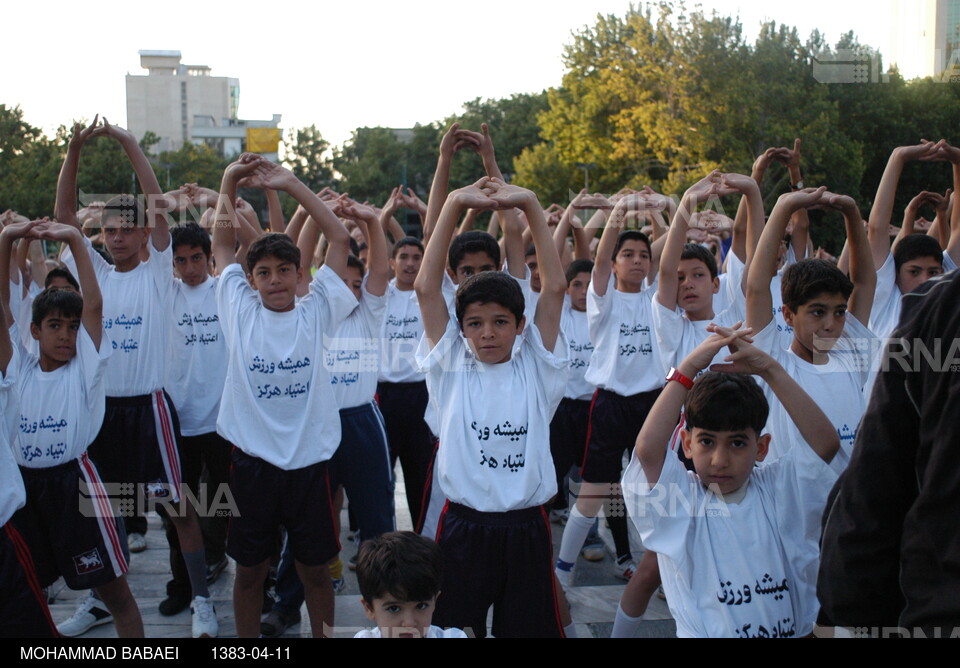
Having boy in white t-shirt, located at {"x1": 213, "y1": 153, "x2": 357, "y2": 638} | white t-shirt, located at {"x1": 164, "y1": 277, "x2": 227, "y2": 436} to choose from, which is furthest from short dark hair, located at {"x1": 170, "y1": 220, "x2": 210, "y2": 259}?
boy in white t-shirt, located at {"x1": 213, "y1": 153, "x2": 357, "y2": 638}

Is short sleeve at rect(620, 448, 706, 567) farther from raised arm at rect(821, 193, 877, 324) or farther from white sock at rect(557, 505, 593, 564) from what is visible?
white sock at rect(557, 505, 593, 564)

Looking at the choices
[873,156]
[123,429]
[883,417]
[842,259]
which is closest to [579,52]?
[873,156]

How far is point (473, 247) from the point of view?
13.9 ft

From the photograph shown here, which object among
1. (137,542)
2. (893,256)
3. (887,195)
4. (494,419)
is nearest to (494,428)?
(494,419)

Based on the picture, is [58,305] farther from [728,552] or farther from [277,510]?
[728,552]

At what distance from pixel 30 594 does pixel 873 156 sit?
25.7 m

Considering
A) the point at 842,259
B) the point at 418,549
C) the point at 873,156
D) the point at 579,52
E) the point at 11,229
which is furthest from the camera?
the point at 579,52

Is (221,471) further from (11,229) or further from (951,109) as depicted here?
(951,109)

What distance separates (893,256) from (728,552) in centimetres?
274

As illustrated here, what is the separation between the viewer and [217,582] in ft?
16.1

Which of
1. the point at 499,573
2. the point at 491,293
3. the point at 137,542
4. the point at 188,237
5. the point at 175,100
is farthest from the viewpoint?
the point at 175,100

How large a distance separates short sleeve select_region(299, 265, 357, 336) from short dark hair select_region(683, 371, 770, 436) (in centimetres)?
179

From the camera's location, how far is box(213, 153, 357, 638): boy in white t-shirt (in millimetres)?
3576

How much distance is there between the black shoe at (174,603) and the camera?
446 cm
